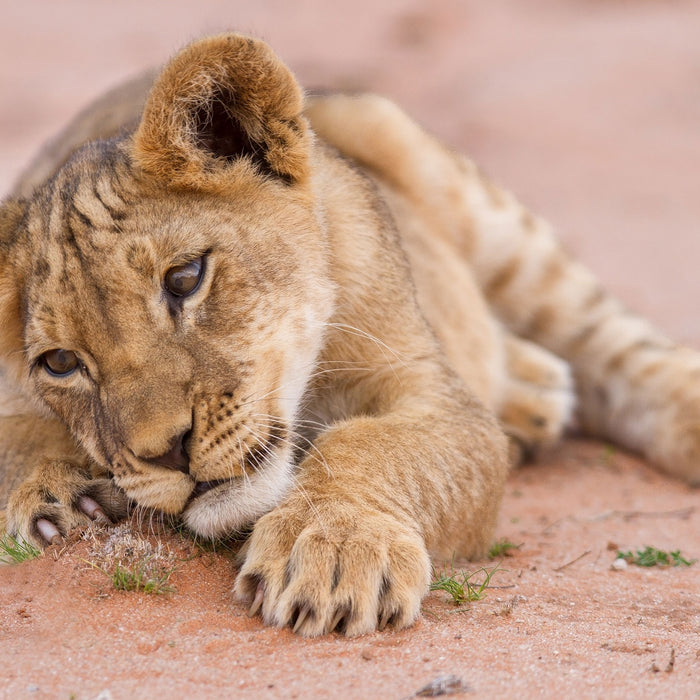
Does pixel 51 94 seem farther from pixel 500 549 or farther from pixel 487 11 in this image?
pixel 500 549

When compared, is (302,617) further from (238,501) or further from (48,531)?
(48,531)

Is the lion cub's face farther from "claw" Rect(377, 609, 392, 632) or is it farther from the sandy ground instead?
"claw" Rect(377, 609, 392, 632)

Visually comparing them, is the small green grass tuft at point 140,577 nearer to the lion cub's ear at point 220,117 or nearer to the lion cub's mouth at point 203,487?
the lion cub's mouth at point 203,487

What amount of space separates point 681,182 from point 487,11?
7537mm

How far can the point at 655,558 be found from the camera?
357 cm

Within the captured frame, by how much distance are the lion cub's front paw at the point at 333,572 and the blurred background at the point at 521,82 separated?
4178 millimetres

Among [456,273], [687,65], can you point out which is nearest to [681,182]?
[687,65]

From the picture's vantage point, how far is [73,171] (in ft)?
11.1

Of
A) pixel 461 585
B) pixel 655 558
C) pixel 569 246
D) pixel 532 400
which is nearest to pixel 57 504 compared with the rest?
pixel 461 585

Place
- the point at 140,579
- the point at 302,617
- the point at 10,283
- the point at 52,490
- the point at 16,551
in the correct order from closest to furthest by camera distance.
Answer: the point at 302,617 < the point at 140,579 < the point at 16,551 < the point at 52,490 < the point at 10,283

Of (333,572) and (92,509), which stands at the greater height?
(333,572)

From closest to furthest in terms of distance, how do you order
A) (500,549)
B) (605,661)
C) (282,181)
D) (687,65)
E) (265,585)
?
1. (605,661)
2. (265,585)
3. (282,181)
4. (500,549)
5. (687,65)

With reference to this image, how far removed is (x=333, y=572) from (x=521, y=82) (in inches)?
454

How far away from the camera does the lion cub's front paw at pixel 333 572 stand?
8.43 feet
